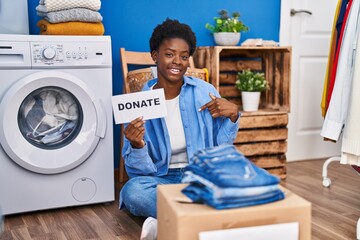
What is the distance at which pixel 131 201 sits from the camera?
205 cm

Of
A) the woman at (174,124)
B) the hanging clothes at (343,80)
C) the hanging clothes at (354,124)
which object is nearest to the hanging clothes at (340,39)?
the hanging clothes at (343,80)

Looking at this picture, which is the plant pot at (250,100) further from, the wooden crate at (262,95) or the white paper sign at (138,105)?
the white paper sign at (138,105)

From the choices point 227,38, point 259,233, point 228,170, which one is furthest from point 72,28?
point 259,233

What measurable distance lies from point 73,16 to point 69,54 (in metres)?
0.21

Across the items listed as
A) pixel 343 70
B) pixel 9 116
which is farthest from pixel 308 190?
pixel 9 116

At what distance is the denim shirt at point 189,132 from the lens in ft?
6.49

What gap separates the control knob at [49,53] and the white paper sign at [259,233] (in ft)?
4.50

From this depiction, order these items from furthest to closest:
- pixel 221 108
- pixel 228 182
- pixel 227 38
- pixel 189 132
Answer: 1. pixel 227 38
2. pixel 189 132
3. pixel 221 108
4. pixel 228 182

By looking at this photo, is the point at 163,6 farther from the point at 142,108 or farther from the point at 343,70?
the point at 142,108

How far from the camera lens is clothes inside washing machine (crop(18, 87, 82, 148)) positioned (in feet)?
7.25

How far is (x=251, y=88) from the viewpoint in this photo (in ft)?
9.75

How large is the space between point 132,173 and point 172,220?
36.0 inches

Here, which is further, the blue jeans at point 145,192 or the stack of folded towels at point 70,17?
the stack of folded towels at point 70,17

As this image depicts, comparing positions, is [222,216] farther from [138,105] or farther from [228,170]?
[138,105]
